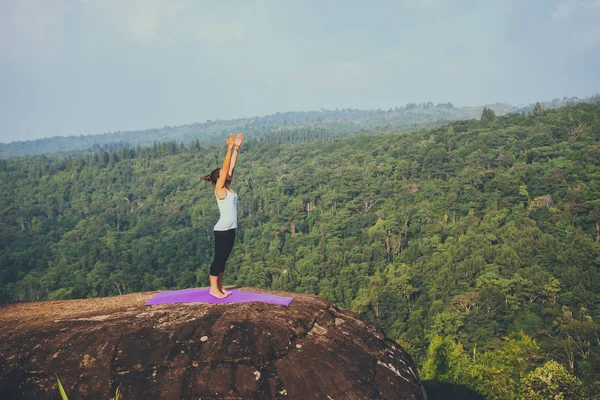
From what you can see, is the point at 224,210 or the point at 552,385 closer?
the point at 224,210

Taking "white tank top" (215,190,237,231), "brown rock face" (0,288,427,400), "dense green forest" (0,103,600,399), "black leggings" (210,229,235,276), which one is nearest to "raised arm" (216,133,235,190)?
"white tank top" (215,190,237,231)

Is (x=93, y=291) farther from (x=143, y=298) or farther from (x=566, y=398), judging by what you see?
(x=143, y=298)

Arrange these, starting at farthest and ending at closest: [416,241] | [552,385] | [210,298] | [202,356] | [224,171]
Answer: [416,241] < [552,385] < [210,298] < [224,171] < [202,356]

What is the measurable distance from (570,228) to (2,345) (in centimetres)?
5680

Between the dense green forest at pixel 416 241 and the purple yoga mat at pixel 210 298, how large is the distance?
15.6m

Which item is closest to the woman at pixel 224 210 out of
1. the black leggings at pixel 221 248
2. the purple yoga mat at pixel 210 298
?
the black leggings at pixel 221 248

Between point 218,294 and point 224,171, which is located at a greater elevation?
point 224,171

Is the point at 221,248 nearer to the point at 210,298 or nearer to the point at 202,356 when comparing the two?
the point at 210,298

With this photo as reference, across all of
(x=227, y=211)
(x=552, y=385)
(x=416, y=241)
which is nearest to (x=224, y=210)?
(x=227, y=211)

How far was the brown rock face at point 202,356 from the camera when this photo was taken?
5.02 m

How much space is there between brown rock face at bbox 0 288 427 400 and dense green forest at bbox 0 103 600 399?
15.8 metres

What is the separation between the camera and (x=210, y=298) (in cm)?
687

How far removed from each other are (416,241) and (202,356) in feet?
198

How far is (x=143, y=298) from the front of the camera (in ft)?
23.9
